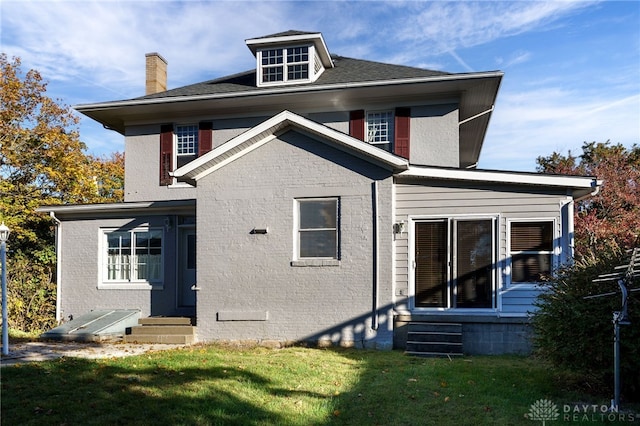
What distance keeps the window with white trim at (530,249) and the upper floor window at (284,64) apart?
8.15 metres

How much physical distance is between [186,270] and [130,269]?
5.44 ft

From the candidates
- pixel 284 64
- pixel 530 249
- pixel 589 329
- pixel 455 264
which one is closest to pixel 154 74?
pixel 284 64

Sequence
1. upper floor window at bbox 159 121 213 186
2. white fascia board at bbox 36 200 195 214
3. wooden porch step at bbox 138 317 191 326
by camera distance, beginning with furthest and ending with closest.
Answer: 1. upper floor window at bbox 159 121 213 186
2. white fascia board at bbox 36 200 195 214
3. wooden porch step at bbox 138 317 191 326

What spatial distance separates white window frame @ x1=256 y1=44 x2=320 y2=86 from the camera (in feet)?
50.5

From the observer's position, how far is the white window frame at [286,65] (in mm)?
15406

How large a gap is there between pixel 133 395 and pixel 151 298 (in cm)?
792

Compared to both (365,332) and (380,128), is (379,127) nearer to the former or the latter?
(380,128)

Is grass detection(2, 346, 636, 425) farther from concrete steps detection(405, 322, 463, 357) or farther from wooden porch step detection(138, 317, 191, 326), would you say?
wooden porch step detection(138, 317, 191, 326)

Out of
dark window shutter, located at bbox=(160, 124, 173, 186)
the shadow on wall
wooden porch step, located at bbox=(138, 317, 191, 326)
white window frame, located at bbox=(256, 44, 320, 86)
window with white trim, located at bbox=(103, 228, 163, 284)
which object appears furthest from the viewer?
dark window shutter, located at bbox=(160, 124, 173, 186)

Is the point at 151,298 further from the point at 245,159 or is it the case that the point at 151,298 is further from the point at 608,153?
the point at 608,153

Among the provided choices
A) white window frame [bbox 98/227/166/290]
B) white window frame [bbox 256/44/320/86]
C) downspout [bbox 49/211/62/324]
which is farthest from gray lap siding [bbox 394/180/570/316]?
downspout [bbox 49/211/62/324]

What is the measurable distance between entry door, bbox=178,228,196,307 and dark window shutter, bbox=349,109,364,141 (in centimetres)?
528

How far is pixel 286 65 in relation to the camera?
15.7 m

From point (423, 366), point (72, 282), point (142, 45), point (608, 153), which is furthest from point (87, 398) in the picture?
point (608, 153)
